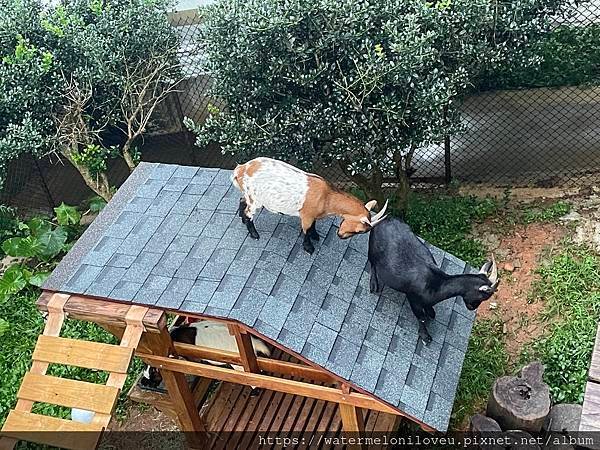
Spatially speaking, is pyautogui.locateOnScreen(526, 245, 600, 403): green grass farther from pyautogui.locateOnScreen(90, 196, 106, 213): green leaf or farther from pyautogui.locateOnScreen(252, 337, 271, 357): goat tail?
pyautogui.locateOnScreen(90, 196, 106, 213): green leaf

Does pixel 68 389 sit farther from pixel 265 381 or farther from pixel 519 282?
pixel 519 282

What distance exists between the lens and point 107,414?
417cm

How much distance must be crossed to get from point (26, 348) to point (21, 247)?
112cm

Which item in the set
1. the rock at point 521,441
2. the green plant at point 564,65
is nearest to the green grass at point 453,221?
the green plant at point 564,65

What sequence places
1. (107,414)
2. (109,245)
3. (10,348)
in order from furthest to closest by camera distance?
1. (10,348)
2. (109,245)
3. (107,414)

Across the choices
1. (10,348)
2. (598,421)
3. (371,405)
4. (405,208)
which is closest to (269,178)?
(371,405)

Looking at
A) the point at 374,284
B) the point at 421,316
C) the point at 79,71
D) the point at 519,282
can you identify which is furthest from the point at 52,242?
the point at 519,282

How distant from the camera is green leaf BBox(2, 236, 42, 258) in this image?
7.40m

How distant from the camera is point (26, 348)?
691 centimetres

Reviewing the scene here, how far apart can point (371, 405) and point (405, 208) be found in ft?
11.2

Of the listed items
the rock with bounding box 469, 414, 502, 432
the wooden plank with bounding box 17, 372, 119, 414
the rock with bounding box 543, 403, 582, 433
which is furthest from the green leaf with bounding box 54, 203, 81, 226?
the rock with bounding box 543, 403, 582, 433

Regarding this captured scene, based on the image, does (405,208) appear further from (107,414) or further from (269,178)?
(107,414)

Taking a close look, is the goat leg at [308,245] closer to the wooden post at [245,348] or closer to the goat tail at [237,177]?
the goat tail at [237,177]

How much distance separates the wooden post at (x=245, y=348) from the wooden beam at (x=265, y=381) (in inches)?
2.3
